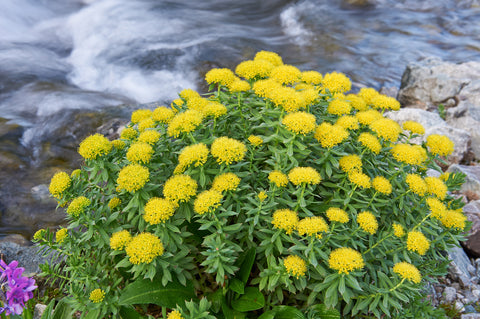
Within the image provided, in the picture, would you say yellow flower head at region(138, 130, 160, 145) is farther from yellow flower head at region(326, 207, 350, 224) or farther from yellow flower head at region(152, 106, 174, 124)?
yellow flower head at region(326, 207, 350, 224)

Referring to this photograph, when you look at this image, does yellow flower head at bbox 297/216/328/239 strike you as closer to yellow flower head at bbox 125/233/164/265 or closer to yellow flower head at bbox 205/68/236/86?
yellow flower head at bbox 125/233/164/265

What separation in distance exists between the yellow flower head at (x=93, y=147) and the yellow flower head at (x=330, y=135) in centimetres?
180

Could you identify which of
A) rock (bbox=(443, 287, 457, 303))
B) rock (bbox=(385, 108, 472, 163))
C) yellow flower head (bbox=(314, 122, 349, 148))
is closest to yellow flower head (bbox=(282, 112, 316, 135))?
yellow flower head (bbox=(314, 122, 349, 148))

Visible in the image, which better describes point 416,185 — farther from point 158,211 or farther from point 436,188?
point 158,211

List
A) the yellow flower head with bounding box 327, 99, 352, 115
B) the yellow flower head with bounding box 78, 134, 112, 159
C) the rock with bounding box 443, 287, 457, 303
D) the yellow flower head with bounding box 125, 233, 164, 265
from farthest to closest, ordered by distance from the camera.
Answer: the rock with bounding box 443, 287, 457, 303
the yellow flower head with bounding box 327, 99, 352, 115
the yellow flower head with bounding box 78, 134, 112, 159
the yellow flower head with bounding box 125, 233, 164, 265

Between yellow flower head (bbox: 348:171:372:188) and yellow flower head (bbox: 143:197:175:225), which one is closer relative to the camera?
yellow flower head (bbox: 143:197:175:225)

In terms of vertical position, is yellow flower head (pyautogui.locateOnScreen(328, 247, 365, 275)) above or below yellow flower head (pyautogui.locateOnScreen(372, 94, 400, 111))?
below

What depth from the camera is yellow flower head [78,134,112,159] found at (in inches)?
108

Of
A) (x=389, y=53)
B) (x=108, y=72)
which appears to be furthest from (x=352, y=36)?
(x=108, y=72)

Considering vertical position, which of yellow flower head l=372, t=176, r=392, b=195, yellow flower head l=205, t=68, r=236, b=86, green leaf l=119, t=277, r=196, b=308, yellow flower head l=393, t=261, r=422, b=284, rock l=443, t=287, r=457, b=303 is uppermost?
yellow flower head l=205, t=68, r=236, b=86

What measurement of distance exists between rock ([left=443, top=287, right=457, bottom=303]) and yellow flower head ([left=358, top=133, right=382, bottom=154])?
7.50 feet

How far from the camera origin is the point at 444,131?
622cm

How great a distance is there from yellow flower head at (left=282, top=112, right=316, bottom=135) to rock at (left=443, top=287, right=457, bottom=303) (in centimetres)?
287

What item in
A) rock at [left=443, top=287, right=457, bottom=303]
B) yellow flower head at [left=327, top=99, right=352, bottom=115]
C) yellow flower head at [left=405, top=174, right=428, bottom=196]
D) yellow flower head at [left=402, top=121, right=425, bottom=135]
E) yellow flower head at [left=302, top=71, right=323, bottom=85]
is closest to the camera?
yellow flower head at [left=405, top=174, right=428, bottom=196]
